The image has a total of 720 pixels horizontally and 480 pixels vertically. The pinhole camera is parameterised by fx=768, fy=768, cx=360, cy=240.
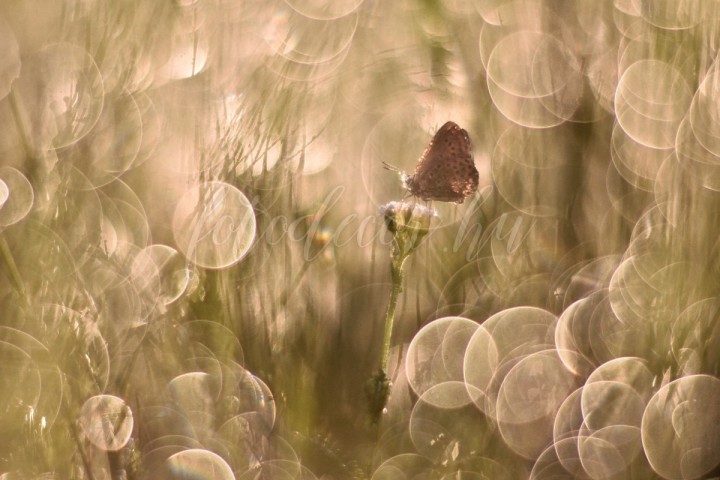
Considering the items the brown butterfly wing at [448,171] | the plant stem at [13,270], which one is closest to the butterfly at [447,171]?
the brown butterfly wing at [448,171]

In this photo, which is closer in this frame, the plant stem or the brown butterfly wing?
the plant stem

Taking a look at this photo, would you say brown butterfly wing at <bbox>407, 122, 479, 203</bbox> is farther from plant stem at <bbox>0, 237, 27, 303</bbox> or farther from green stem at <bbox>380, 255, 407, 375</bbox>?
plant stem at <bbox>0, 237, 27, 303</bbox>

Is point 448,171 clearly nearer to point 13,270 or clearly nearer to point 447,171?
point 447,171

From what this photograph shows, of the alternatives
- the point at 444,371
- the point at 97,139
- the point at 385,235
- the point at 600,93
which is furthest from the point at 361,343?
the point at 600,93

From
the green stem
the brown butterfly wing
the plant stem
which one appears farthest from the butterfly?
the plant stem

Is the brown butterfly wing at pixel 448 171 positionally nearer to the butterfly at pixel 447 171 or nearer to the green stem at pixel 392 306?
the butterfly at pixel 447 171

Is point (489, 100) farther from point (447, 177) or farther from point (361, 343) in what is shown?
point (361, 343)
